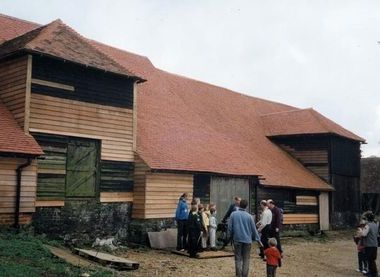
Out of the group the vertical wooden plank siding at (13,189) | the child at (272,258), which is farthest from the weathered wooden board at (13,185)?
the child at (272,258)

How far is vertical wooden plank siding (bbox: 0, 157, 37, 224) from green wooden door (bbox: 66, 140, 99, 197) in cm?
153

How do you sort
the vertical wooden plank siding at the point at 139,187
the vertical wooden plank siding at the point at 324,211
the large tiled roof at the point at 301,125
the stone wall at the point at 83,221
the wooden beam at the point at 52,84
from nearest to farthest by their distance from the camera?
1. the stone wall at the point at 83,221
2. the wooden beam at the point at 52,84
3. the vertical wooden plank siding at the point at 139,187
4. the vertical wooden plank siding at the point at 324,211
5. the large tiled roof at the point at 301,125

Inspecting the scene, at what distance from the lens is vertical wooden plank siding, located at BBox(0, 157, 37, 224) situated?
12352 mm

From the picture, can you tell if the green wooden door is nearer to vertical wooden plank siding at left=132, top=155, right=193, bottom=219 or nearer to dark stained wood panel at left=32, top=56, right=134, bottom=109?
dark stained wood panel at left=32, top=56, right=134, bottom=109

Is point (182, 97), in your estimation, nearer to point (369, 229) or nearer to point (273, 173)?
point (273, 173)

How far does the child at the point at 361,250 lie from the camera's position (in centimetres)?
1211

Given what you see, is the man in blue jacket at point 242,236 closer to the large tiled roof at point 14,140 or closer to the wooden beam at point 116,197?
the large tiled roof at point 14,140

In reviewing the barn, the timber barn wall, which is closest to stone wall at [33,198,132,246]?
the barn

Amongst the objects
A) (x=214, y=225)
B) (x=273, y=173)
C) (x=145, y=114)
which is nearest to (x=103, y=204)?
(x=214, y=225)

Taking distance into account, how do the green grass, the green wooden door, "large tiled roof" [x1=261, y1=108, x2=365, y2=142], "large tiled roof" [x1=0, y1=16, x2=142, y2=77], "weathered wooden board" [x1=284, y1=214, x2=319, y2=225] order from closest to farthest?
the green grass → "large tiled roof" [x1=0, y1=16, x2=142, y2=77] → the green wooden door → "weathered wooden board" [x1=284, y1=214, x2=319, y2=225] → "large tiled roof" [x1=261, y1=108, x2=365, y2=142]

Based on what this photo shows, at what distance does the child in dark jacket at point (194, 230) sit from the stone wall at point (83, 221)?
2.80 m

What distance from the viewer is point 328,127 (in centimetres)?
2692

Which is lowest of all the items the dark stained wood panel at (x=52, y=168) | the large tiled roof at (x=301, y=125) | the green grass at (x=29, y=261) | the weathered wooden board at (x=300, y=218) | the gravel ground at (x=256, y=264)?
the gravel ground at (x=256, y=264)

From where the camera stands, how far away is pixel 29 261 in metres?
10.1
